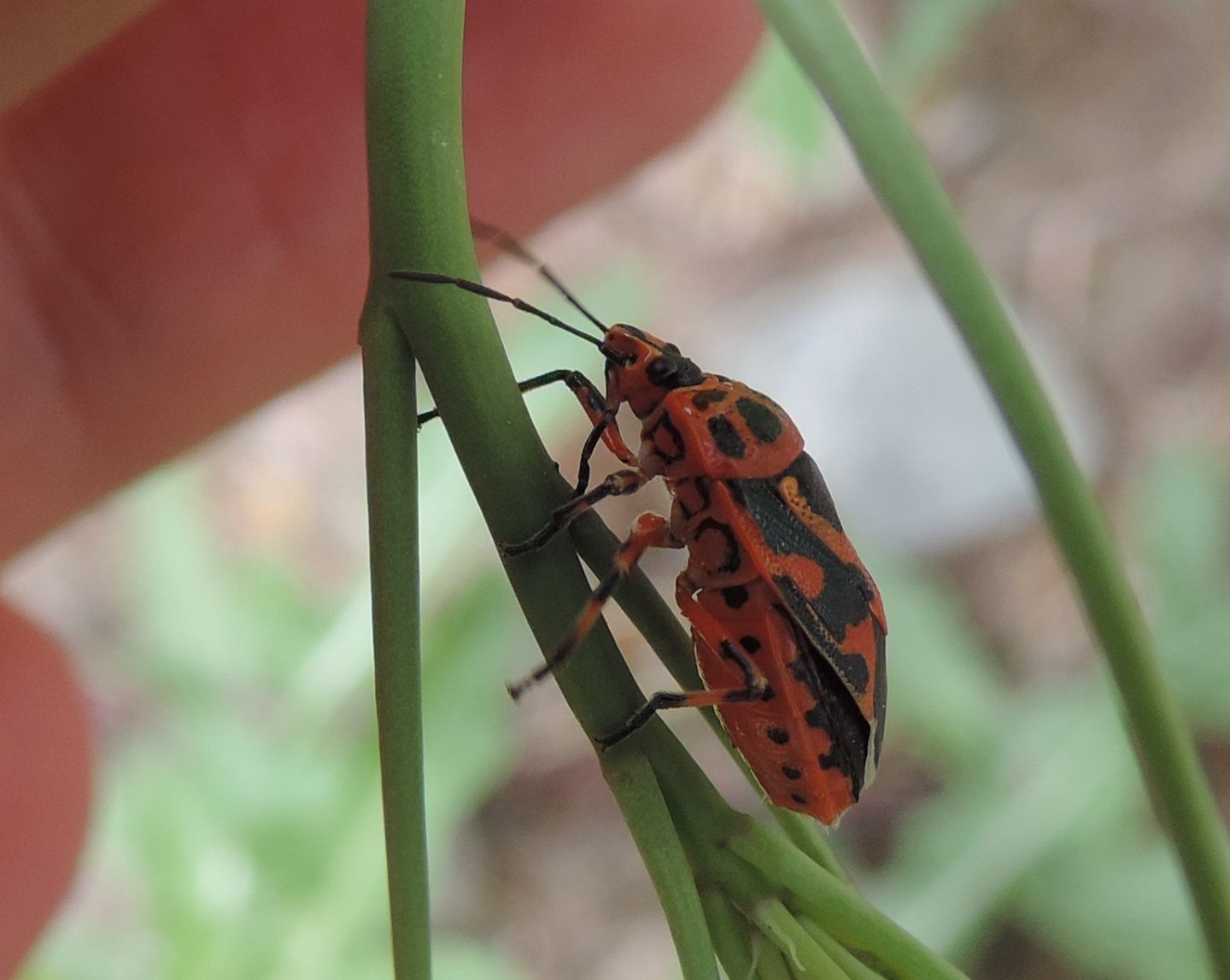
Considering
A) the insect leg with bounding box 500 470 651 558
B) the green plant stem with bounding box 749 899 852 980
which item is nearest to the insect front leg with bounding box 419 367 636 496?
the insect leg with bounding box 500 470 651 558

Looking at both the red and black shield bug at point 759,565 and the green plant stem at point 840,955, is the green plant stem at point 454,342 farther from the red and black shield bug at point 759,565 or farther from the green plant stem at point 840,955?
the red and black shield bug at point 759,565

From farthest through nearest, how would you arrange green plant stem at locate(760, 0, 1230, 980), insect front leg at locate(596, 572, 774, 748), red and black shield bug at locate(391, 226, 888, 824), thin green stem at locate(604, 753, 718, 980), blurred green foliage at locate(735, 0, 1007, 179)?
blurred green foliage at locate(735, 0, 1007, 179) < red and black shield bug at locate(391, 226, 888, 824) < insect front leg at locate(596, 572, 774, 748) < green plant stem at locate(760, 0, 1230, 980) < thin green stem at locate(604, 753, 718, 980)

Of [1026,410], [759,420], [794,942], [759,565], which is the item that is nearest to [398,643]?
[794,942]

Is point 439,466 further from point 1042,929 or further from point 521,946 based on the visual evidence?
point 1042,929

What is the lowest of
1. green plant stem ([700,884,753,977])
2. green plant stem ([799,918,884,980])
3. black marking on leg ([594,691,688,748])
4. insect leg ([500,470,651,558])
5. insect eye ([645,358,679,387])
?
green plant stem ([799,918,884,980])

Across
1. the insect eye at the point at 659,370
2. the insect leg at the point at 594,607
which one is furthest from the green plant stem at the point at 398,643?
the insect eye at the point at 659,370

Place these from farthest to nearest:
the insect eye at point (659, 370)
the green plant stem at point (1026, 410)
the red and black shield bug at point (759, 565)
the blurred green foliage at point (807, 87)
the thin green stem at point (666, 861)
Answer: the blurred green foliage at point (807, 87), the insect eye at point (659, 370), the red and black shield bug at point (759, 565), the green plant stem at point (1026, 410), the thin green stem at point (666, 861)

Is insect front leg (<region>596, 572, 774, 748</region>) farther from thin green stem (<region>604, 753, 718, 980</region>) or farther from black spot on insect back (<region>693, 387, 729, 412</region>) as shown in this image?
black spot on insect back (<region>693, 387, 729, 412</region>)

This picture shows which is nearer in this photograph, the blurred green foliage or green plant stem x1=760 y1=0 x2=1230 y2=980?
green plant stem x1=760 y1=0 x2=1230 y2=980
